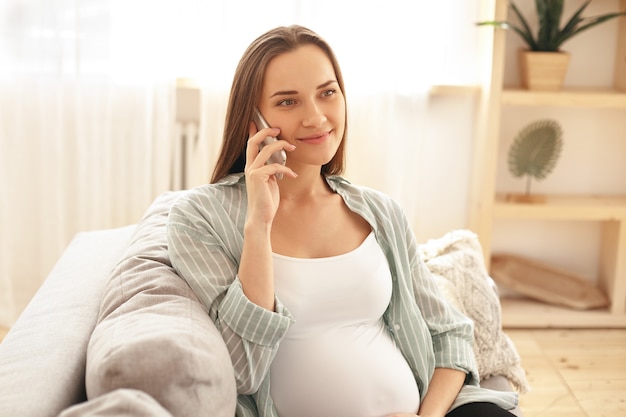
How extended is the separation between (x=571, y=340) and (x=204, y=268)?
209 centimetres

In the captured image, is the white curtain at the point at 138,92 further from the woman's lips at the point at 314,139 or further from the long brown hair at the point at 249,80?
the woman's lips at the point at 314,139

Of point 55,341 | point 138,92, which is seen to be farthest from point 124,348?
point 138,92

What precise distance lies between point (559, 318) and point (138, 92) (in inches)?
70.8

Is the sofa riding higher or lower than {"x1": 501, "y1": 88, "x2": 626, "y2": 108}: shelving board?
lower

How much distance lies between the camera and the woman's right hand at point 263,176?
1.55m

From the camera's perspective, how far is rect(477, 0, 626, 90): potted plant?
3.08 metres

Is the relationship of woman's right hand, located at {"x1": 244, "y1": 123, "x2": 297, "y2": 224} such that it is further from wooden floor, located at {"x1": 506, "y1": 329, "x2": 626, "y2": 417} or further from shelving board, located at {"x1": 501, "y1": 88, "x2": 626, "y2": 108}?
shelving board, located at {"x1": 501, "y1": 88, "x2": 626, "y2": 108}

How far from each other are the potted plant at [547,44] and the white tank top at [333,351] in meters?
1.70

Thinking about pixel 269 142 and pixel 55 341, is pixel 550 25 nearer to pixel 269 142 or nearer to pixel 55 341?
pixel 269 142

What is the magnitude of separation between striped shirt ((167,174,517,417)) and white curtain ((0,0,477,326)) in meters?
1.41

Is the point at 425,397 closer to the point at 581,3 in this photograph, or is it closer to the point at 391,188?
the point at 391,188

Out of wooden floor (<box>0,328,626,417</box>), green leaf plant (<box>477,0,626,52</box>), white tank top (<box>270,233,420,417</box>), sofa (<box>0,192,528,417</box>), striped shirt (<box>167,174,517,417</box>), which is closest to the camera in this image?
sofa (<box>0,192,528,417</box>)

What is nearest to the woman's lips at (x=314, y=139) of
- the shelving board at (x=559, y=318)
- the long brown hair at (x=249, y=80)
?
the long brown hair at (x=249, y=80)

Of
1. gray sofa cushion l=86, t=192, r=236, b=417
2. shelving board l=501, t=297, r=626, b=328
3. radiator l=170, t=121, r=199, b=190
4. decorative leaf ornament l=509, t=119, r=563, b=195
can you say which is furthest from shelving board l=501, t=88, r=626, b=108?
gray sofa cushion l=86, t=192, r=236, b=417
